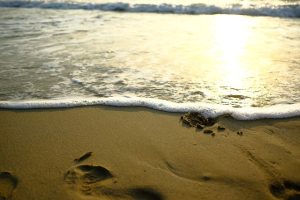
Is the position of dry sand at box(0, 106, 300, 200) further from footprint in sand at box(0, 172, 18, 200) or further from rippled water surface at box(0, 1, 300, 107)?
rippled water surface at box(0, 1, 300, 107)

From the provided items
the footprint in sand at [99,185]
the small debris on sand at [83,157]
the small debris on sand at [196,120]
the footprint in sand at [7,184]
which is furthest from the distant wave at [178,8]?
the footprint in sand at [7,184]

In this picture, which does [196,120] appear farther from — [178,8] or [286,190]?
[178,8]

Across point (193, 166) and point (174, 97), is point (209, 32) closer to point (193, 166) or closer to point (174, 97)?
point (174, 97)

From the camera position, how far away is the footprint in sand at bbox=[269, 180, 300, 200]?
85.3 inches

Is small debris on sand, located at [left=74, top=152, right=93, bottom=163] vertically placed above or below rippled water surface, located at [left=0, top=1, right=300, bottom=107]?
below

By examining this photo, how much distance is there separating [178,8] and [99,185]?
755cm

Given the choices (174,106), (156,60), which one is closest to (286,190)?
(174,106)

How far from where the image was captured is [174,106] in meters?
3.32

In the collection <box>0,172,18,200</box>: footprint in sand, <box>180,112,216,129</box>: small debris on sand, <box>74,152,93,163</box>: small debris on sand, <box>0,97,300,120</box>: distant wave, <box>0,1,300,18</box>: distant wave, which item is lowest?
<box>0,172,18,200</box>: footprint in sand

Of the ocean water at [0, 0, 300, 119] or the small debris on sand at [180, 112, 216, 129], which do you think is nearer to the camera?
the small debris on sand at [180, 112, 216, 129]

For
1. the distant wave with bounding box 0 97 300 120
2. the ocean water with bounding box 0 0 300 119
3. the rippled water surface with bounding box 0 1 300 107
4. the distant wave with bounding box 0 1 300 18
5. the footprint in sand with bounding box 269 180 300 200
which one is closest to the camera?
the footprint in sand with bounding box 269 180 300 200

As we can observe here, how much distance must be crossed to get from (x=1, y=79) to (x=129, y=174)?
2.51 m

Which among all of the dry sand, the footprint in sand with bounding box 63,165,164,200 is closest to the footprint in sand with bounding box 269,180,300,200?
the dry sand

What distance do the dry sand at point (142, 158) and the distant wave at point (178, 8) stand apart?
19.6ft
